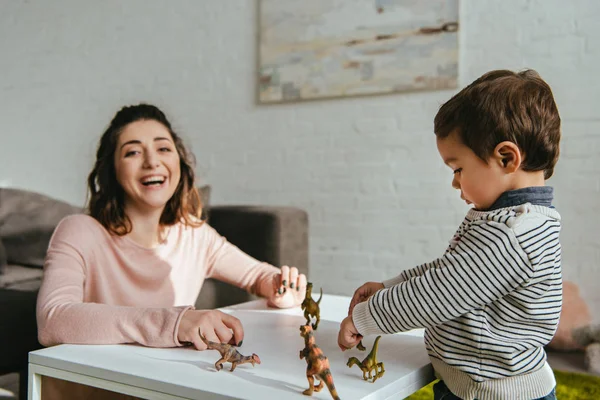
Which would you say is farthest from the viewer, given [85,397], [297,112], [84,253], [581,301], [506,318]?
[297,112]

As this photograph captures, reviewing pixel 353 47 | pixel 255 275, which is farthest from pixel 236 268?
pixel 353 47

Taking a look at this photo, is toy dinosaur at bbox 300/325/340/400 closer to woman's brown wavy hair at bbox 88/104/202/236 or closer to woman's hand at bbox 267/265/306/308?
woman's hand at bbox 267/265/306/308

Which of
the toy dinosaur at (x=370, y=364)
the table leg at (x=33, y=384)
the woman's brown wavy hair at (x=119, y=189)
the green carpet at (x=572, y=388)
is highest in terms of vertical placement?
the woman's brown wavy hair at (x=119, y=189)

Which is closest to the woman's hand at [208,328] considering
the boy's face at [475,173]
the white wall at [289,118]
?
the boy's face at [475,173]

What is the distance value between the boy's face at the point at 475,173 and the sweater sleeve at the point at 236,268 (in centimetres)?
66

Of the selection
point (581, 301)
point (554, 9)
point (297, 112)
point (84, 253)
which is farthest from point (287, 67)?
point (84, 253)

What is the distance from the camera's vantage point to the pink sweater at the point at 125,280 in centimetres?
101

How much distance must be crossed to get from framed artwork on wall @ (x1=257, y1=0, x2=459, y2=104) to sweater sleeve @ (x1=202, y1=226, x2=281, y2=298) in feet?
5.34

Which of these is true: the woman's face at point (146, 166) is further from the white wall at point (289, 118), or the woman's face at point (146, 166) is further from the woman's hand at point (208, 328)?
the white wall at point (289, 118)

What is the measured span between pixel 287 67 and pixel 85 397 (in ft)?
8.24

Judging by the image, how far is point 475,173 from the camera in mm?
905

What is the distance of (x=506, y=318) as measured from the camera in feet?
2.76

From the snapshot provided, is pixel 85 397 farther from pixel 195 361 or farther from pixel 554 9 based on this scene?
pixel 554 9

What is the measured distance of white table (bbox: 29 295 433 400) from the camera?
785 mm
